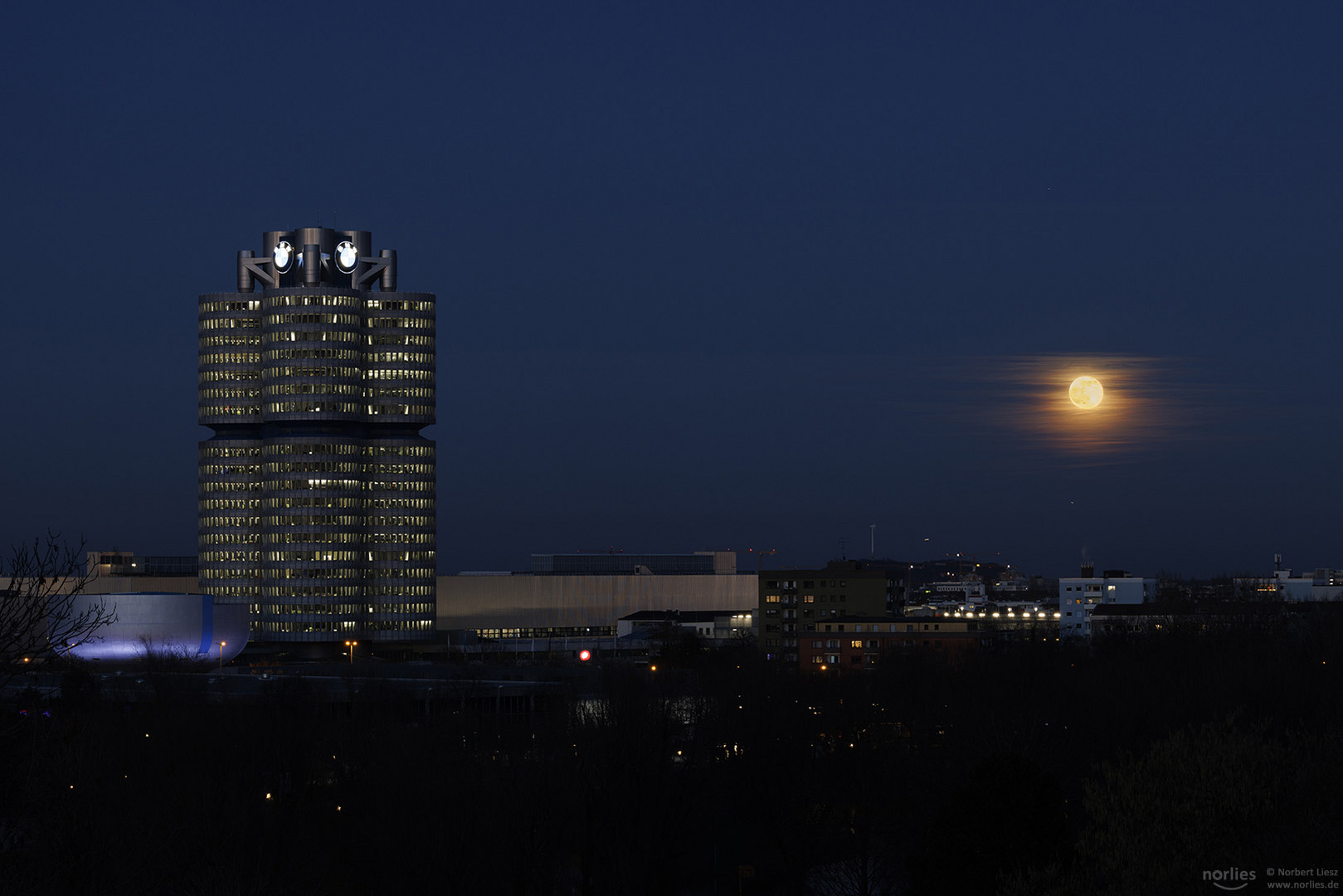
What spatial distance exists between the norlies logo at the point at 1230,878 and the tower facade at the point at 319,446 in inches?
6380

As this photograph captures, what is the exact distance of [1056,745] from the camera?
240 feet

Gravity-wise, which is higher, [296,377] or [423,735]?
[296,377]

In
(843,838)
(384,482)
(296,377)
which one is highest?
(296,377)

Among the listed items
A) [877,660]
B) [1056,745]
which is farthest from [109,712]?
[877,660]

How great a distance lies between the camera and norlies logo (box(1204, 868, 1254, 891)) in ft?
96.6

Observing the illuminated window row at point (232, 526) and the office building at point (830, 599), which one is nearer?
the illuminated window row at point (232, 526)

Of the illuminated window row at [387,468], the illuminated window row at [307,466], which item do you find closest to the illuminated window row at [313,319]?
the illuminated window row at [307,466]

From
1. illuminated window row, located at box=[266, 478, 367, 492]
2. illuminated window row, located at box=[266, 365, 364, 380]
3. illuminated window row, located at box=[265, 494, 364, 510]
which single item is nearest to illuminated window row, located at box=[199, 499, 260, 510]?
illuminated window row, located at box=[265, 494, 364, 510]

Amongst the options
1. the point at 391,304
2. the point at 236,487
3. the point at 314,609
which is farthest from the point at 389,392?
the point at 314,609

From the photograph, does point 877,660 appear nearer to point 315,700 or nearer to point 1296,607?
point 315,700

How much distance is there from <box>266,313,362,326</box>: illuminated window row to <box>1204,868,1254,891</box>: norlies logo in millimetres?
164967

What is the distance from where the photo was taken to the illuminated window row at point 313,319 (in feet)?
611

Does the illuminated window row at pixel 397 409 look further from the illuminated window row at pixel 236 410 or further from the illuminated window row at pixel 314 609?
the illuminated window row at pixel 314 609

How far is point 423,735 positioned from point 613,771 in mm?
14187
